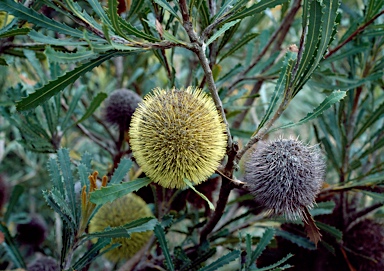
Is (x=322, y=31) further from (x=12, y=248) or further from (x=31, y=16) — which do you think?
(x=12, y=248)

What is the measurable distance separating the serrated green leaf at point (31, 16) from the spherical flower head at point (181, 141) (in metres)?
0.25

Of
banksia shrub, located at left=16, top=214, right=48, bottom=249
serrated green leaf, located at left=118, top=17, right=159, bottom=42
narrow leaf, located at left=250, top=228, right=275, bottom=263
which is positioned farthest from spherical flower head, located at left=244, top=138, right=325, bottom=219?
banksia shrub, located at left=16, top=214, right=48, bottom=249

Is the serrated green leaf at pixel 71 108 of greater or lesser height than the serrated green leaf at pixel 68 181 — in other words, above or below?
above

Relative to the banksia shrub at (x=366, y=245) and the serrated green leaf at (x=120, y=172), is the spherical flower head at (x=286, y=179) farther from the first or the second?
the banksia shrub at (x=366, y=245)

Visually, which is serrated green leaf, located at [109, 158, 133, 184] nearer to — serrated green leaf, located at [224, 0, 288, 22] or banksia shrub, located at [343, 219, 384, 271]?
serrated green leaf, located at [224, 0, 288, 22]

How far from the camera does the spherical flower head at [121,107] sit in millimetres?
1458

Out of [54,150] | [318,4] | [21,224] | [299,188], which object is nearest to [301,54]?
[318,4]

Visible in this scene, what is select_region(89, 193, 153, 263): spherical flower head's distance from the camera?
4.27ft

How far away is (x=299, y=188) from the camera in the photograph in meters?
0.90

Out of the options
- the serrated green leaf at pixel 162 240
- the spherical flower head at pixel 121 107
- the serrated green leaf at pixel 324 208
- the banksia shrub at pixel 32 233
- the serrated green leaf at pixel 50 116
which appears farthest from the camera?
the banksia shrub at pixel 32 233

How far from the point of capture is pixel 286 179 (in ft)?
2.94

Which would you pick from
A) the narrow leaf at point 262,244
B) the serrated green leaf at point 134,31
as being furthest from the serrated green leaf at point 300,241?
the serrated green leaf at point 134,31

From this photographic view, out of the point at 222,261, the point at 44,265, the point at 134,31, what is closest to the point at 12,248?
the point at 44,265

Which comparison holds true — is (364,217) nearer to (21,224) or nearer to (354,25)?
(354,25)
